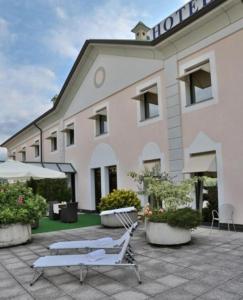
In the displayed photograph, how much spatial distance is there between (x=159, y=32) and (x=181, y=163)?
18.1 feet

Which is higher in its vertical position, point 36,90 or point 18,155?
point 36,90

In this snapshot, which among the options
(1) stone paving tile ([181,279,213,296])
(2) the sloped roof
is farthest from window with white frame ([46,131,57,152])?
(1) stone paving tile ([181,279,213,296])

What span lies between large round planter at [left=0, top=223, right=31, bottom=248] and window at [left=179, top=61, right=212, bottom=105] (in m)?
7.35

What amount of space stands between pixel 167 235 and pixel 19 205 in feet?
14.4

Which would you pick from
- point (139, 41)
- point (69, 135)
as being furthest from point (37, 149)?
point (139, 41)

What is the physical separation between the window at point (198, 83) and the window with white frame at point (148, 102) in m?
1.85

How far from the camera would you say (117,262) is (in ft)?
16.6

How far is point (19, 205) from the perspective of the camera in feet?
30.1

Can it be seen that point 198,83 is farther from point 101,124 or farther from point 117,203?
point 101,124

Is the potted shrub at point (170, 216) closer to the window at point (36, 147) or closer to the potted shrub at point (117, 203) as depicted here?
the potted shrub at point (117, 203)

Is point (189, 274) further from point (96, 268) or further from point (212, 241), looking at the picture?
point (212, 241)

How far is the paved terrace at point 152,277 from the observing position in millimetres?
4691

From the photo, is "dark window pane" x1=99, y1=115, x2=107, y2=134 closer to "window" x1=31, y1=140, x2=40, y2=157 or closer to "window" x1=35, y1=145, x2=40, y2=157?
"window" x1=31, y1=140, x2=40, y2=157

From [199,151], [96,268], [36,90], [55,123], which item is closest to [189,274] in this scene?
[96,268]
